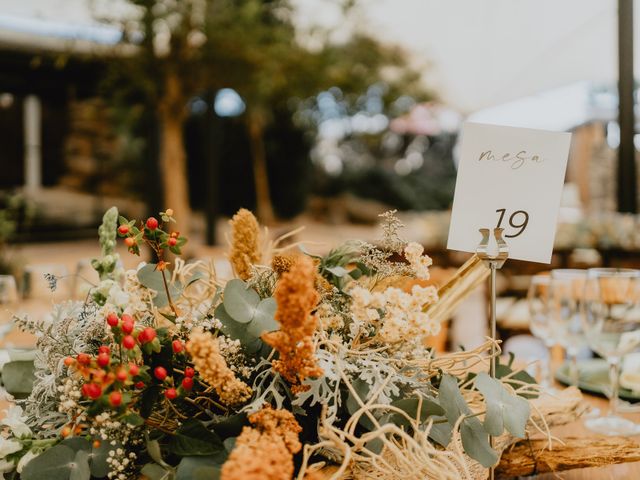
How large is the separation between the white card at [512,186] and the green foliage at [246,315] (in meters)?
0.28

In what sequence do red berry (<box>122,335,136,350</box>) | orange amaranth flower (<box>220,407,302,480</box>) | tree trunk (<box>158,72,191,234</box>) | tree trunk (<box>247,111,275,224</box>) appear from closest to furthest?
orange amaranth flower (<box>220,407,302,480</box>) → red berry (<box>122,335,136,350</box>) → tree trunk (<box>158,72,191,234</box>) → tree trunk (<box>247,111,275,224</box>)

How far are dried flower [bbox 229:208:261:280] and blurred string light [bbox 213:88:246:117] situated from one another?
710 cm

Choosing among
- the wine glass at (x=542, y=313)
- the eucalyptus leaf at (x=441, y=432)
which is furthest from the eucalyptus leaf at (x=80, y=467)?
the wine glass at (x=542, y=313)

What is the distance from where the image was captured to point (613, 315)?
1067 mm

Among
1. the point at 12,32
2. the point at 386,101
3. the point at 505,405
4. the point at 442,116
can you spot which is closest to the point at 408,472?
the point at 505,405

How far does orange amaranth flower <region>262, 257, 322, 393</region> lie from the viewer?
1.68 ft

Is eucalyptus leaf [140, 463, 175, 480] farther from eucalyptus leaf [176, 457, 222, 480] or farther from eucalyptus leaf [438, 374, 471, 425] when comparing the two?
eucalyptus leaf [438, 374, 471, 425]

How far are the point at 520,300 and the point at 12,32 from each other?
6105 millimetres

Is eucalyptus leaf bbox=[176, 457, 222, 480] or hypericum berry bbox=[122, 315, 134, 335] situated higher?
hypericum berry bbox=[122, 315, 134, 335]

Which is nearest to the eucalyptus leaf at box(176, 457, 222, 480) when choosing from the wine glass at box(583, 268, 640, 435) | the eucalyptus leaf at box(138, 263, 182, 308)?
the eucalyptus leaf at box(138, 263, 182, 308)

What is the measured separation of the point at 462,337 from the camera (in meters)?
4.41

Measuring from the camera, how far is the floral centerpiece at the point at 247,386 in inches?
23.1

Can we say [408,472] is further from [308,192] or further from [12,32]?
[308,192]

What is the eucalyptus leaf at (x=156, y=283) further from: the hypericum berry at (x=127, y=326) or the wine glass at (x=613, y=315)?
the wine glass at (x=613, y=315)
